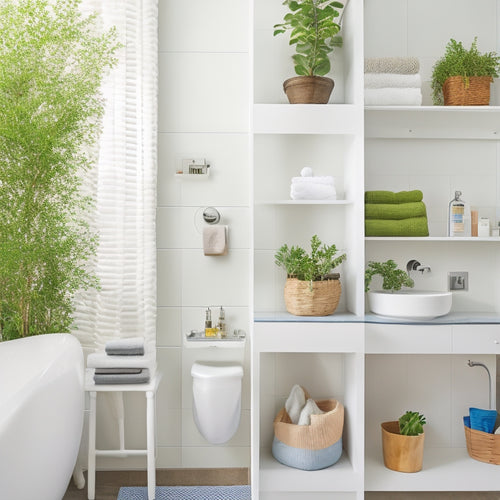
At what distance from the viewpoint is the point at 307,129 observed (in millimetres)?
2434

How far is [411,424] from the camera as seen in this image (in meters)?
2.50

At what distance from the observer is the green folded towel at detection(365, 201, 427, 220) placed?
2521mm

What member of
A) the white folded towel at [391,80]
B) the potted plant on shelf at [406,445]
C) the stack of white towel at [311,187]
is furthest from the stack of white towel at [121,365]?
the white folded towel at [391,80]

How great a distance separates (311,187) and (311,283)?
46 centimetres

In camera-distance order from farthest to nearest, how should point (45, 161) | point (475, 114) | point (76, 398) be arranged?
point (475, 114)
point (45, 161)
point (76, 398)

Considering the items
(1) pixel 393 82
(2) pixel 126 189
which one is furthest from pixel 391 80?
(2) pixel 126 189

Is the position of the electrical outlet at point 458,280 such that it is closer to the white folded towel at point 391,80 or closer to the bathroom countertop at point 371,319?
the bathroom countertop at point 371,319

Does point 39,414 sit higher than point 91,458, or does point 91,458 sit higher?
point 39,414

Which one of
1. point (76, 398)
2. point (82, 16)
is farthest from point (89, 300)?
point (82, 16)

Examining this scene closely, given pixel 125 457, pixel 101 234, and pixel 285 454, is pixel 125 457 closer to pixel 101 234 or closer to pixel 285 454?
pixel 285 454

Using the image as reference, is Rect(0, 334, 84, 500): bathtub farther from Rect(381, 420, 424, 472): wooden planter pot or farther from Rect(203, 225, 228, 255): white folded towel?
Rect(381, 420, 424, 472): wooden planter pot

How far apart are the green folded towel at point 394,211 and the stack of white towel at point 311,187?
0.61 feet

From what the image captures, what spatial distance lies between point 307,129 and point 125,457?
6.24 ft

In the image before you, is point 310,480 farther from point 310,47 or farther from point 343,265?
point 310,47
